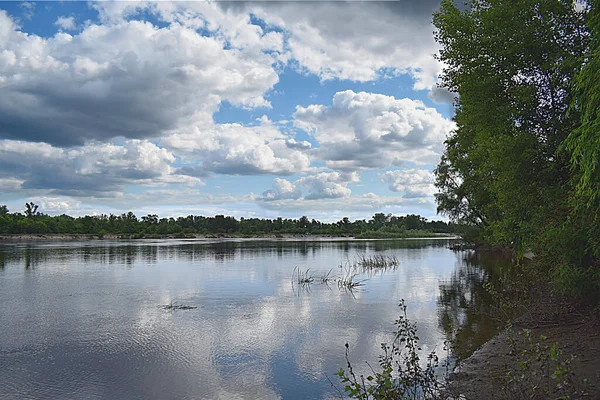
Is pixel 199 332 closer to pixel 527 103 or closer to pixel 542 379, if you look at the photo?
pixel 542 379

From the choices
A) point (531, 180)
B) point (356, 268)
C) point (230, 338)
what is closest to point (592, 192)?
point (531, 180)

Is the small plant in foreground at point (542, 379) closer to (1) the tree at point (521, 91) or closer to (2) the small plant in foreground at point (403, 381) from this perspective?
(2) the small plant in foreground at point (403, 381)

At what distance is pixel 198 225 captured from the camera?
159375mm

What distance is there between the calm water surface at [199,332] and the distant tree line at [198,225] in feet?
306

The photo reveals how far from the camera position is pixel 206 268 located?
3394 cm

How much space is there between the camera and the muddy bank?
23.5ft

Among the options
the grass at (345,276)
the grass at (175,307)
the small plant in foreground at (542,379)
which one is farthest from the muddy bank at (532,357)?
the grass at (345,276)

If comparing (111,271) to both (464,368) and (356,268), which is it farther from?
(464,368)

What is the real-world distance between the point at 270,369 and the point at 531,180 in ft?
28.3

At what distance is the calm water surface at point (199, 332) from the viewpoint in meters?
9.54

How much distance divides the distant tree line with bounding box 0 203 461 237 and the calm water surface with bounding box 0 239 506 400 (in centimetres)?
9313

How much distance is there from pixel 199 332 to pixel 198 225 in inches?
5861

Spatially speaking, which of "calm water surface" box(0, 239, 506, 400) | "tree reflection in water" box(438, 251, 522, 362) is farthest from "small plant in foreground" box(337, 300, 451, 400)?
"calm water surface" box(0, 239, 506, 400)

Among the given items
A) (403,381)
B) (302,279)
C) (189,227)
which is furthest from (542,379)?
(189,227)
